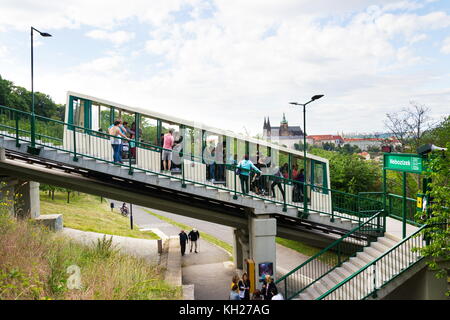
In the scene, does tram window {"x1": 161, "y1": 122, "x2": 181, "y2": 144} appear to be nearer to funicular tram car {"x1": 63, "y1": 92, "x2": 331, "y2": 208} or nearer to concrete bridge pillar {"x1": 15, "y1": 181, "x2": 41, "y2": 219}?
funicular tram car {"x1": 63, "y1": 92, "x2": 331, "y2": 208}

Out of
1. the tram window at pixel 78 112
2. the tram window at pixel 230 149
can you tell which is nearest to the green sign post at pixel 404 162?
the tram window at pixel 230 149

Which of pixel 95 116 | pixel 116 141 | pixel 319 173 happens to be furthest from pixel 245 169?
pixel 95 116

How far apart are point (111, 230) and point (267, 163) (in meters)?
16.2

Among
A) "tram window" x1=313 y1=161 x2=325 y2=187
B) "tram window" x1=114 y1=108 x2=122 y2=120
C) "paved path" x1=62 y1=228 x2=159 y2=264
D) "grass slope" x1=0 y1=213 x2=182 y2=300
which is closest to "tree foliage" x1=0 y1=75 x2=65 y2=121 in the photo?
"paved path" x1=62 y1=228 x2=159 y2=264

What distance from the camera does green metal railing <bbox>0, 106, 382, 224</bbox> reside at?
12125 millimetres

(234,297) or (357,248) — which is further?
(357,248)

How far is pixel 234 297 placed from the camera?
10.3 metres

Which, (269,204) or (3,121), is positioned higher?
(3,121)

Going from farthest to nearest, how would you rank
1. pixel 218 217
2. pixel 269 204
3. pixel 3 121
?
pixel 218 217 → pixel 269 204 → pixel 3 121

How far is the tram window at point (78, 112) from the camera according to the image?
13039mm

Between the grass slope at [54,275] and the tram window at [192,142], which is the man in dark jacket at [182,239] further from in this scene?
the grass slope at [54,275]

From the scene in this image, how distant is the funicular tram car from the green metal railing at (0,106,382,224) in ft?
0.12
